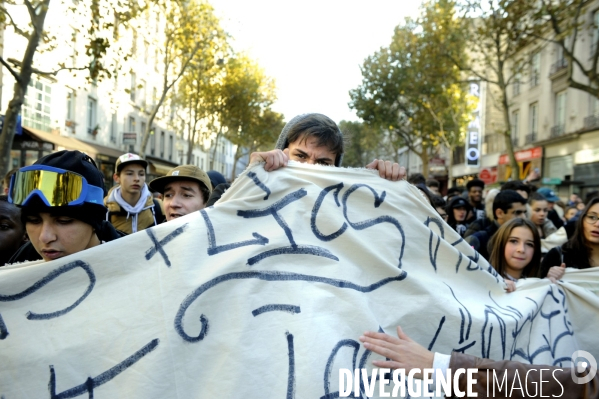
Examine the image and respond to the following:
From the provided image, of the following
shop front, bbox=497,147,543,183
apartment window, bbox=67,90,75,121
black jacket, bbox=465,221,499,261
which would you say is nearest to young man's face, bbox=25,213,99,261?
black jacket, bbox=465,221,499,261

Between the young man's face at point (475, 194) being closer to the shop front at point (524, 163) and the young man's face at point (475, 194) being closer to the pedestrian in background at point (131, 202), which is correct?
the pedestrian in background at point (131, 202)

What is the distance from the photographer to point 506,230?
3.89 meters

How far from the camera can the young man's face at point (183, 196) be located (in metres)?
3.32

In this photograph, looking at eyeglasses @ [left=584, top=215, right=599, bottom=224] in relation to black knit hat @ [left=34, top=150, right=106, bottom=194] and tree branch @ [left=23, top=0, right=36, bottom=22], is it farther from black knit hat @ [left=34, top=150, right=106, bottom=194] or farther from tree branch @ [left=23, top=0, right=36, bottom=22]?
tree branch @ [left=23, top=0, right=36, bottom=22]

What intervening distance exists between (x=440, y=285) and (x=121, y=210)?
329cm

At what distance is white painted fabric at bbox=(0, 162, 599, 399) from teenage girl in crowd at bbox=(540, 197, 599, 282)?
1.70 meters

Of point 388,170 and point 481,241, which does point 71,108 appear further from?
point 388,170

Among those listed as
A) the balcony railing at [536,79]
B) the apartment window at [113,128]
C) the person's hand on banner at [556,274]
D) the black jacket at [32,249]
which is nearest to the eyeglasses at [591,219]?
the person's hand on banner at [556,274]

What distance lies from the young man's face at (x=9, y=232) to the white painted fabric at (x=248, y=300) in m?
1.25

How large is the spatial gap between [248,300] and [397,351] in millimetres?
519

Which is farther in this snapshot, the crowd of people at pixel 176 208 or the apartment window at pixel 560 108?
the apartment window at pixel 560 108

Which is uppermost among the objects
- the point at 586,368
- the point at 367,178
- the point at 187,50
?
the point at 187,50

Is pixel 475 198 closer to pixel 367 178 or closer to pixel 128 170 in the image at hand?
pixel 128 170

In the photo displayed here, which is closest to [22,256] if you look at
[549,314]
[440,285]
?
[440,285]
